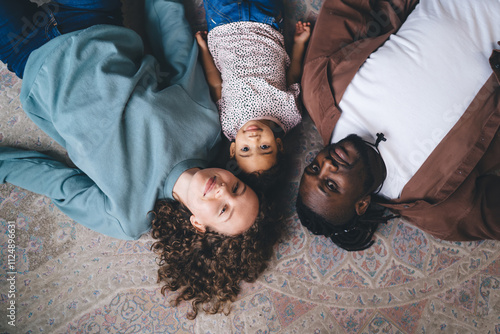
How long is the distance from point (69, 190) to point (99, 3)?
0.72m

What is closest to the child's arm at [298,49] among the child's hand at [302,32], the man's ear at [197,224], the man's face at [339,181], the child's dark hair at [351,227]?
the child's hand at [302,32]

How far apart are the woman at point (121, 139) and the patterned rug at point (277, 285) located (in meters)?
0.13

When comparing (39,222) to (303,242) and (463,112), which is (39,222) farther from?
(463,112)

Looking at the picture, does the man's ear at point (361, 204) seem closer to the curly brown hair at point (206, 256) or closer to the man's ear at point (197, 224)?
the curly brown hair at point (206, 256)

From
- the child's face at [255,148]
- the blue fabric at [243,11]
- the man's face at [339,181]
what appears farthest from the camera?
the blue fabric at [243,11]

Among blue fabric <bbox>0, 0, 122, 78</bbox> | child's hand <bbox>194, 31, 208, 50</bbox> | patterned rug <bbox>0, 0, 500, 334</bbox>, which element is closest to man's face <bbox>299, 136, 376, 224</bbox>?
patterned rug <bbox>0, 0, 500, 334</bbox>

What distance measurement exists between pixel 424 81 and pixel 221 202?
786mm

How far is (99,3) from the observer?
1.20 meters

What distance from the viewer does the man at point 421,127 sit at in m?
1.04

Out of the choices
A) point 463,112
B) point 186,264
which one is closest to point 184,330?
point 186,264

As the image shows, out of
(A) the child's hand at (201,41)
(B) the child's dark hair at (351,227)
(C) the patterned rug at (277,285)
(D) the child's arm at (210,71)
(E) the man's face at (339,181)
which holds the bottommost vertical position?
(C) the patterned rug at (277,285)

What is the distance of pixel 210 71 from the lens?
135 centimetres

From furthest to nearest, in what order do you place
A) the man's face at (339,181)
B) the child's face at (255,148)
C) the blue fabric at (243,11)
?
the blue fabric at (243,11) → the child's face at (255,148) → the man's face at (339,181)

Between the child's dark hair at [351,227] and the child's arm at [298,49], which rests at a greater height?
the child's arm at [298,49]
